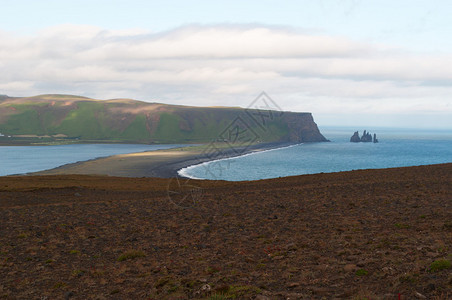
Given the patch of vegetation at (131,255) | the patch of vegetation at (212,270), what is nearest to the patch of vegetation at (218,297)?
the patch of vegetation at (212,270)

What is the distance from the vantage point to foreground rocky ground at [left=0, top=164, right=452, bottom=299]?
30.2 feet

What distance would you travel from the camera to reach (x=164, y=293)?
9.68 meters

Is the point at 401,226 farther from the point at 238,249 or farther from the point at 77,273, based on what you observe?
the point at 77,273

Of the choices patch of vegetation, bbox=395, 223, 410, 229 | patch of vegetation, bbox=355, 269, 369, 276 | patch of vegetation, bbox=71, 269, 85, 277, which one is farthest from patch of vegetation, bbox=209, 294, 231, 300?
patch of vegetation, bbox=395, 223, 410, 229

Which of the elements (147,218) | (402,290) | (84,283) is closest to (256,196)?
(147,218)

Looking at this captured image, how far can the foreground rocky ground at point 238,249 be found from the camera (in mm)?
9203

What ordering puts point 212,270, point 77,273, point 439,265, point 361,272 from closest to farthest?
point 439,265 → point 361,272 → point 212,270 → point 77,273

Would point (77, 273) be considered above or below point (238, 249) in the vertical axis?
below

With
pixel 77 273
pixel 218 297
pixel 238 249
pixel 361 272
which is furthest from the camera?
pixel 238 249

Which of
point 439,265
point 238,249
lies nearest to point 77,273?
point 238,249

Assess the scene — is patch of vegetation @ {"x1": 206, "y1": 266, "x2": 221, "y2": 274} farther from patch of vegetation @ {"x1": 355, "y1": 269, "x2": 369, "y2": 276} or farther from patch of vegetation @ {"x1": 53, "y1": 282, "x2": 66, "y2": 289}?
patch of vegetation @ {"x1": 53, "y1": 282, "x2": 66, "y2": 289}

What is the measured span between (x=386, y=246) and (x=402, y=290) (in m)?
4.30

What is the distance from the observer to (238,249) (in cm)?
1399

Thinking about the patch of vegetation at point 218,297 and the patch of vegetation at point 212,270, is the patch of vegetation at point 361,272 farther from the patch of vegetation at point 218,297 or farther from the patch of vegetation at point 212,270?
the patch of vegetation at point 212,270
